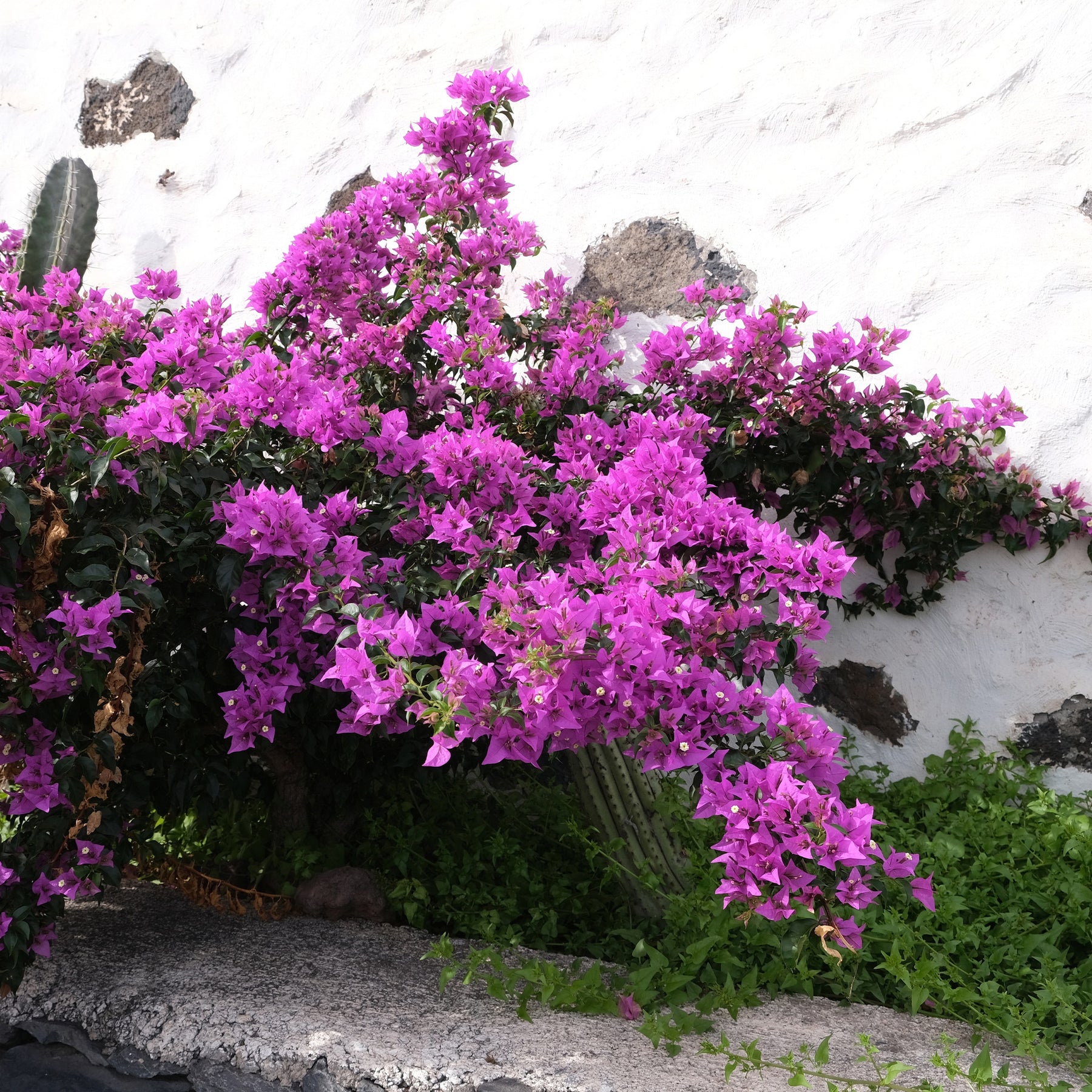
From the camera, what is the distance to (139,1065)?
4.66ft

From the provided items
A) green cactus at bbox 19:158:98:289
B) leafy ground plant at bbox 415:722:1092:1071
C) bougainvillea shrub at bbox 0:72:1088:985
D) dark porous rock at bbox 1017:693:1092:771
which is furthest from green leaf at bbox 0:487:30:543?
dark porous rock at bbox 1017:693:1092:771

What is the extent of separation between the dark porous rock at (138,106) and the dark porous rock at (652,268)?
5.04 feet

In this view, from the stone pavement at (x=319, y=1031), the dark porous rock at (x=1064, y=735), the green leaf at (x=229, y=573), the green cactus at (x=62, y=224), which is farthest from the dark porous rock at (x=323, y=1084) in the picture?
the green cactus at (x=62, y=224)

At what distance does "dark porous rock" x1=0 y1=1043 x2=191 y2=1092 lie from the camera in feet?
4.66

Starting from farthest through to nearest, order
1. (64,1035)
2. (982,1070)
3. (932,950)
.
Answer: (932,950) → (64,1035) → (982,1070)

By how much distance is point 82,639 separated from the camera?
4.58ft

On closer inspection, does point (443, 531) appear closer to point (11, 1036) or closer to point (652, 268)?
point (11, 1036)

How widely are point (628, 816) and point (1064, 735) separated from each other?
1.08 metres

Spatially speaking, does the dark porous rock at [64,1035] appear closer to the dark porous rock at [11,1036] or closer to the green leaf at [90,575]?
the dark porous rock at [11,1036]

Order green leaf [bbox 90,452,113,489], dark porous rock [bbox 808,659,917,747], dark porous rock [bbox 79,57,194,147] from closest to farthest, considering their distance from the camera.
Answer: green leaf [bbox 90,452,113,489]
dark porous rock [bbox 808,659,917,747]
dark porous rock [bbox 79,57,194,147]

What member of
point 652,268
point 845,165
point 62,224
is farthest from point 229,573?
point 62,224

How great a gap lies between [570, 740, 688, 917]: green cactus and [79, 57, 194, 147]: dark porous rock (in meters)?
2.51

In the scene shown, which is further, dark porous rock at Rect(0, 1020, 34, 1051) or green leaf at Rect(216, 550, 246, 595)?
dark porous rock at Rect(0, 1020, 34, 1051)

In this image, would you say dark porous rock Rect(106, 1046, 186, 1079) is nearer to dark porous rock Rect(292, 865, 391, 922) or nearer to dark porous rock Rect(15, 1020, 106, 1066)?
dark porous rock Rect(15, 1020, 106, 1066)
